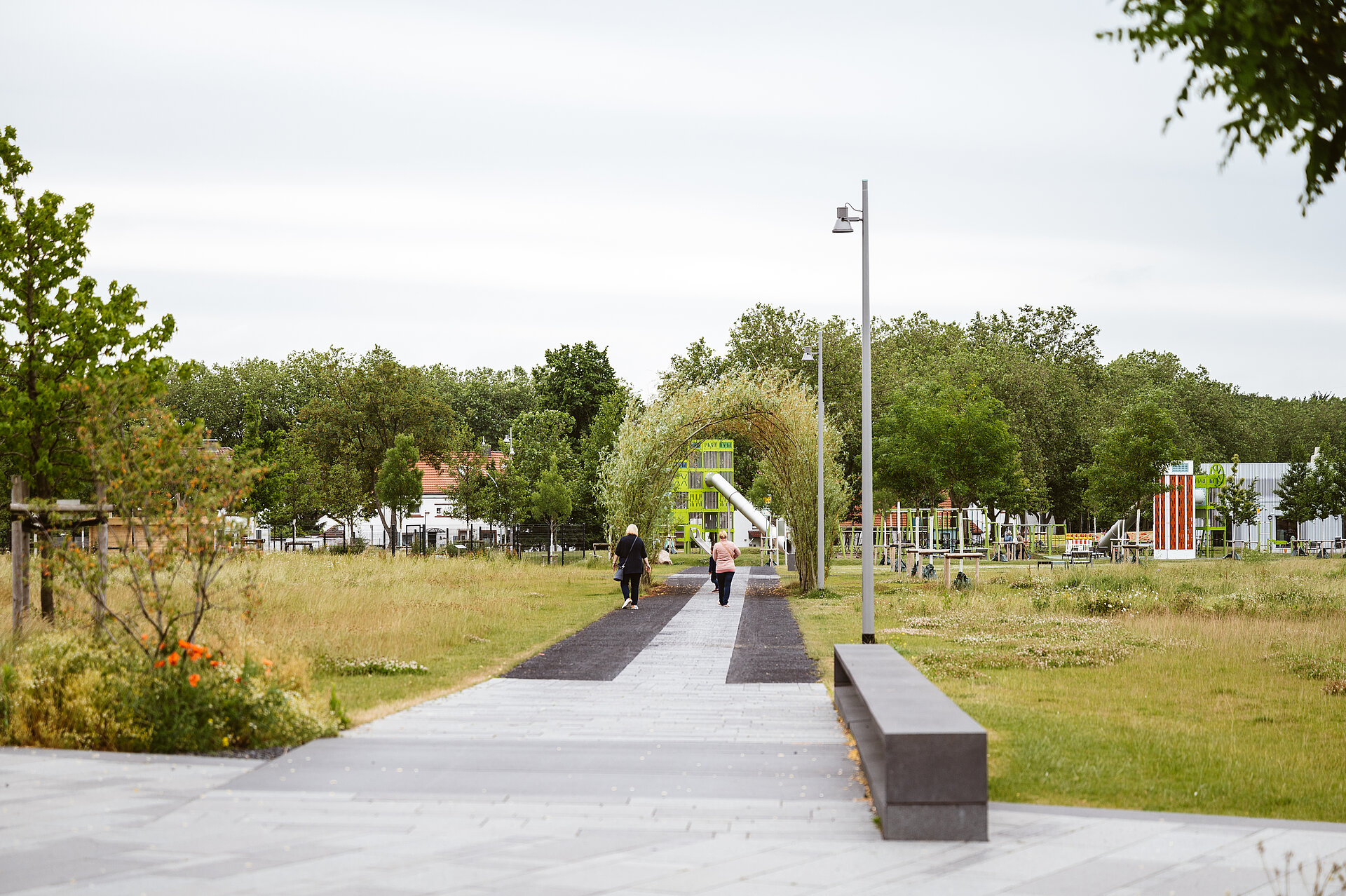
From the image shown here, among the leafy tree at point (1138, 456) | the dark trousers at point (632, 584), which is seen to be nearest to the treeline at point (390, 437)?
the dark trousers at point (632, 584)

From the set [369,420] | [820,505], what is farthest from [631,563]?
[369,420]

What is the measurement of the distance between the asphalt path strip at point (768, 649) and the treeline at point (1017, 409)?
9206mm

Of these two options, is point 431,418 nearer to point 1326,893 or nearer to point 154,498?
point 154,498

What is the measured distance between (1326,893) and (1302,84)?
3.48m

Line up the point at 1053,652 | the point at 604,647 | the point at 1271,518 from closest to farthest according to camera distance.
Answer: the point at 1053,652 → the point at 604,647 → the point at 1271,518

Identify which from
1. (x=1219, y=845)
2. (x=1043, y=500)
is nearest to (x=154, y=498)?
(x=1219, y=845)

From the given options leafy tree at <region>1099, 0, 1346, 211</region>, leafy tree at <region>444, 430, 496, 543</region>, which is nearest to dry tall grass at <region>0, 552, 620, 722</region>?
leafy tree at <region>1099, 0, 1346, 211</region>

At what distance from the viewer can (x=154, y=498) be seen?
9.69m

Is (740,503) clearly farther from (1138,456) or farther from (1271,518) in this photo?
(1271,518)

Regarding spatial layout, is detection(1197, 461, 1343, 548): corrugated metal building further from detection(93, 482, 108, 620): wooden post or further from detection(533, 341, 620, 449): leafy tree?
detection(93, 482, 108, 620): wooden post

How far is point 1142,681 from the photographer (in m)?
13.1

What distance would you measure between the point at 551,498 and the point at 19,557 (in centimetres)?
3316

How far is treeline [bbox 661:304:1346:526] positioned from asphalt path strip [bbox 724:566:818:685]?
30.2 ft

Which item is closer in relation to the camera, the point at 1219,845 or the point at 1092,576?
the point at 1219,845
